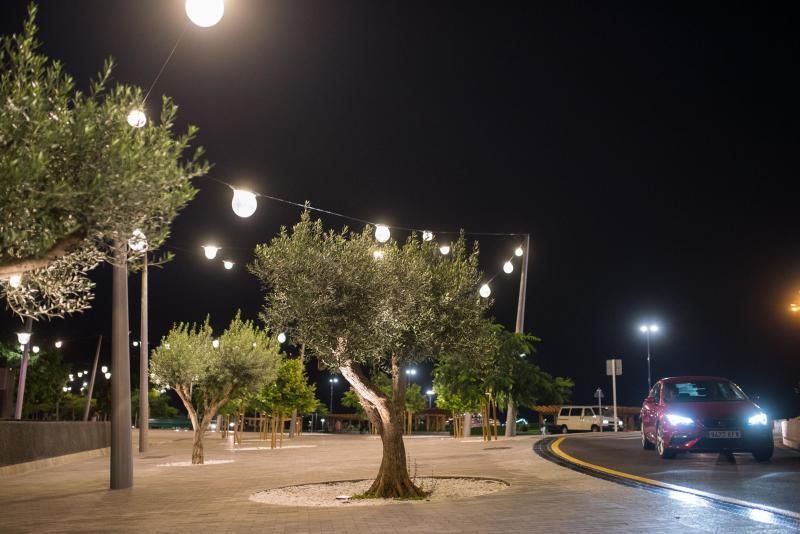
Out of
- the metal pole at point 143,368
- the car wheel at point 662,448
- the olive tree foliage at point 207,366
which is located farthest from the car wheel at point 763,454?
the metal pole at point 143,368

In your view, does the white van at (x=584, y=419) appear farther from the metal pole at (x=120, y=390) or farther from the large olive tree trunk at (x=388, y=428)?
the metal pole at (x=120, y=390)

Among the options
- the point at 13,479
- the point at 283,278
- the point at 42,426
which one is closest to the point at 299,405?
the point at 42,426

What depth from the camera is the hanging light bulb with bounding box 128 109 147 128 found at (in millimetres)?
8695

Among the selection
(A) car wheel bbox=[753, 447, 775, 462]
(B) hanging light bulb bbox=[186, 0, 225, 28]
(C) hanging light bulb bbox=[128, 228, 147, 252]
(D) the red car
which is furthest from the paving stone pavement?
(B) hanging light bulb bbox=[186, 0, 225, 28]

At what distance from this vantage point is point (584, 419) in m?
55.4

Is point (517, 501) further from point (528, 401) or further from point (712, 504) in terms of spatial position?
point (528, 401)

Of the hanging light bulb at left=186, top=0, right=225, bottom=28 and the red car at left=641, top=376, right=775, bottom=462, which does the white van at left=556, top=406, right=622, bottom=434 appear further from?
the hanging light bulb at left=186, top=0, right=225, bottom=28

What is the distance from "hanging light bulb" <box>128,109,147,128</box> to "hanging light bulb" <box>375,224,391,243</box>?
7.50 meters

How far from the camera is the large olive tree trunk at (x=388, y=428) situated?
1426 cm

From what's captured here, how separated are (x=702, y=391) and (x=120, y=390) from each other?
13039mm

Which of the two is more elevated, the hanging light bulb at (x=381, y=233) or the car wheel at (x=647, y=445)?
the hanging light bulb at (x=381, y=233)

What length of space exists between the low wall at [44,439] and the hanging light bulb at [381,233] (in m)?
12.8

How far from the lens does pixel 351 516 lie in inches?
432

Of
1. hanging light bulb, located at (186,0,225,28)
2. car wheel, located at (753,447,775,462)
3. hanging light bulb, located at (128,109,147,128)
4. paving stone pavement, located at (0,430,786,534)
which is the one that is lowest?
paving stone pavement, located at (0,430,786,534)
